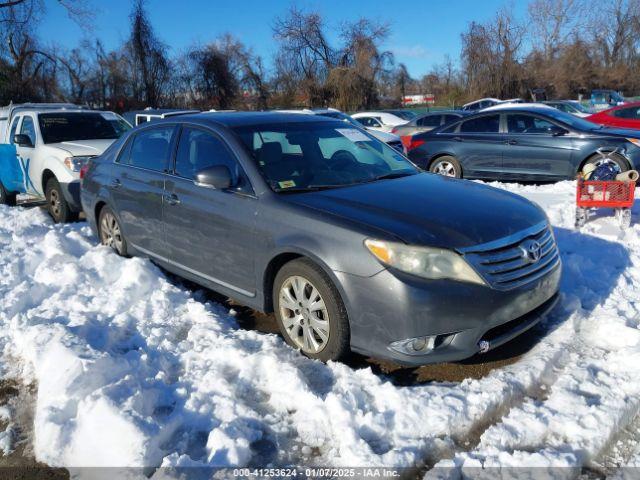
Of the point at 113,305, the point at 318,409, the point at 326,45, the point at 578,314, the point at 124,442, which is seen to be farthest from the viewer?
the point at 326,45

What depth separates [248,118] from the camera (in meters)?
4.70

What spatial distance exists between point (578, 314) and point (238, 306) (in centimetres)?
269

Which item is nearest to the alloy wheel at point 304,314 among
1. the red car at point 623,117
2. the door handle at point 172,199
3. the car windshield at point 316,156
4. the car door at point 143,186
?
the car windshield at point 316,156

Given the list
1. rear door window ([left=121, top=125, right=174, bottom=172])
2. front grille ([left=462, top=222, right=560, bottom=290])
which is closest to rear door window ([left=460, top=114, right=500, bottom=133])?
rear door window ([left=121, top=125, right=174, bottom=172])

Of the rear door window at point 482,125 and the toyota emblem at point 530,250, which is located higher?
the rear door window at point 482,125

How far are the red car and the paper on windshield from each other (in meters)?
10.9

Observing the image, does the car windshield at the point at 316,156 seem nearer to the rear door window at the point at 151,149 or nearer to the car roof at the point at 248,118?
the car roof at the point at 248,118

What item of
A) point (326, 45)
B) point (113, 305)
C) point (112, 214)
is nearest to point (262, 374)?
point (113, 305)

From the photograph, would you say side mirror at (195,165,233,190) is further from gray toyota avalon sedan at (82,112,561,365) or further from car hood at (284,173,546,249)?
car hood at (284,173,546,249)

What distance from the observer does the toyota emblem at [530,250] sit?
3.47 meters

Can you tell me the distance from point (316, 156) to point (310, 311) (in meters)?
1.37

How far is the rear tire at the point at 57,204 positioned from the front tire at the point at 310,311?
212 inches

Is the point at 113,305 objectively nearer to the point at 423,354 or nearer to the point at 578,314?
the point at 423,354

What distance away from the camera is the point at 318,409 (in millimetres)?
3033
